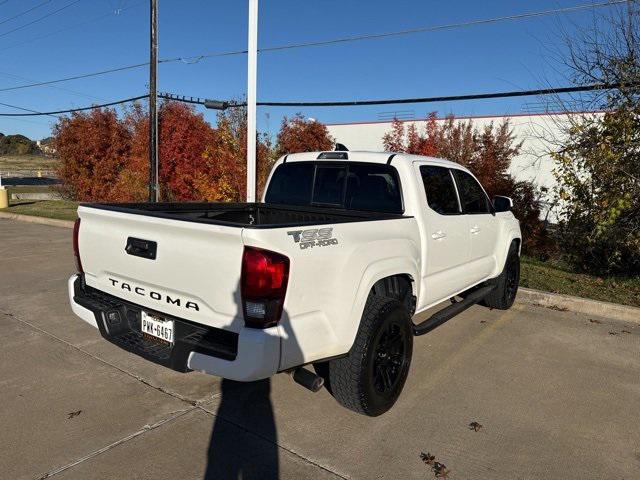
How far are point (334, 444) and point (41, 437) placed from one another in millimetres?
1863

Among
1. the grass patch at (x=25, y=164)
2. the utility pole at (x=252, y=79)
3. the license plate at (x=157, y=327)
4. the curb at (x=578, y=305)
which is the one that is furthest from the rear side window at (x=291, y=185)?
the grass patch at (x=25, y=164)

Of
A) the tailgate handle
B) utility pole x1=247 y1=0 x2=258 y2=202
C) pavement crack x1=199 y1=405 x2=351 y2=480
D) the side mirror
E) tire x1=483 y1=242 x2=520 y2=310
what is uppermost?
utility pole x1=247 y1=0 x2=258 y2=202

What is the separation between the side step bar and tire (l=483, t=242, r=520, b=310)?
330 mm

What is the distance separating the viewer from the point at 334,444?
313cm

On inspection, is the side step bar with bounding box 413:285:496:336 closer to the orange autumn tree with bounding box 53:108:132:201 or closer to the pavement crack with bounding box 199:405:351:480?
the pavement crack with bounding box 199:405:351:480

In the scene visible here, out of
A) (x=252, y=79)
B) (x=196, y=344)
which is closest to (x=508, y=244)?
(x=196, y=344)

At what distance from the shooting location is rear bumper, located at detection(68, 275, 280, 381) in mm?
2611

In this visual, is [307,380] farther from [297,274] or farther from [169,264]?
[169,264]

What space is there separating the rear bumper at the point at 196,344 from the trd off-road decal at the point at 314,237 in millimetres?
502

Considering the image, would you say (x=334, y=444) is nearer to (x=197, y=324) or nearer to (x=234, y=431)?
(x=234, y=431)

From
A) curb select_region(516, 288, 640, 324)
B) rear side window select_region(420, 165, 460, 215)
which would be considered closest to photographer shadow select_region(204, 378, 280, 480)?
rear side window select_region(420, 165, 460, 215)

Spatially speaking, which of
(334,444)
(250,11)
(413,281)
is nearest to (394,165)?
(413,281)

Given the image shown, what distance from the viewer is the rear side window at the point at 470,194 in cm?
507

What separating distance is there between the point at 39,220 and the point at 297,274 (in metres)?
14.8
